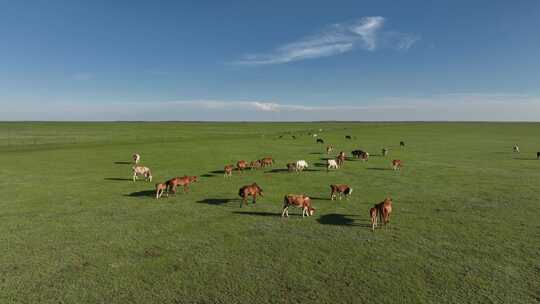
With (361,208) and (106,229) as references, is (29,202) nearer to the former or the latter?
(106,229)

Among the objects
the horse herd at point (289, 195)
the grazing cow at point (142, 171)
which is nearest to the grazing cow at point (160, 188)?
the horse herd at point (289, 195)

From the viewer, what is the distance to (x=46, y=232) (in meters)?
13.2

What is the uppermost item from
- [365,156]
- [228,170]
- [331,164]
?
[365,156]

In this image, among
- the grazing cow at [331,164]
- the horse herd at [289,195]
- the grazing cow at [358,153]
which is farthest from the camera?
the grazing cow at [358,153]

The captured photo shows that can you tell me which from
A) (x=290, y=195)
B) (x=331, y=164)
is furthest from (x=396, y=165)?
(x=290, y=195)

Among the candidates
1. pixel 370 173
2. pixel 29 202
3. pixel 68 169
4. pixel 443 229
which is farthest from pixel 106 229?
pixel 370 173

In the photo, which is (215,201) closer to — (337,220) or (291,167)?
(337,220)

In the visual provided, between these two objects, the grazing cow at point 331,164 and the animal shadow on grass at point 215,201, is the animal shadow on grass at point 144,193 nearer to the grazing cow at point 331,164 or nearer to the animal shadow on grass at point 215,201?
the animal shadow on grass at point 215,201

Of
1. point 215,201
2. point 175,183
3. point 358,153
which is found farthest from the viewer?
point 358,153

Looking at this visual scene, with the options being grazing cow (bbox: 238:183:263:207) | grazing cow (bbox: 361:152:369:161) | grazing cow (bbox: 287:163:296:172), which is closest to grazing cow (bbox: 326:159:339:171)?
grazing cow (bbox: 287:163:296:172)

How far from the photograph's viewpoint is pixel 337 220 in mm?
14773

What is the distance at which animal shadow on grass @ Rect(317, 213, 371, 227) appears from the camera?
14227 millimetres

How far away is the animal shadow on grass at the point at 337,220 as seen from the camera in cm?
1423

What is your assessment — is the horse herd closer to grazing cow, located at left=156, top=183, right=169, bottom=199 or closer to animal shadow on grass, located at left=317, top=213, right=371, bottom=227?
grazing cow, located at left=156, top=183, right=169, bottom=199
